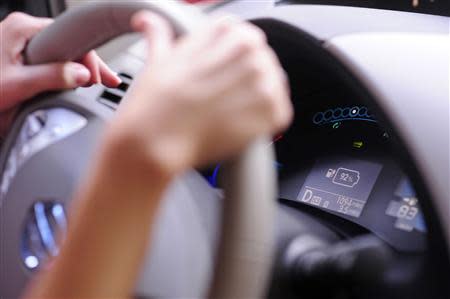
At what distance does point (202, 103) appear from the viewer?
1.40 ft

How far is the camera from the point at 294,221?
2.59ft

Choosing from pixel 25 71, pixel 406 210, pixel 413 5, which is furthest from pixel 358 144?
pixel 25 71

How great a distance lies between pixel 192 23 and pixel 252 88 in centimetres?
10

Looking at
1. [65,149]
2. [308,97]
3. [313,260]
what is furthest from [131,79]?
[313,260]

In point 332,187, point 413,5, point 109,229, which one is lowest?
point 332,187

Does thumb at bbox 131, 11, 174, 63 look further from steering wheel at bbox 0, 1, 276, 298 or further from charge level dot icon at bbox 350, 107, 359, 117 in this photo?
charge level dot icon at bbox 350, 107, 359, 117

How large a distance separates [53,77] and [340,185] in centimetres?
37

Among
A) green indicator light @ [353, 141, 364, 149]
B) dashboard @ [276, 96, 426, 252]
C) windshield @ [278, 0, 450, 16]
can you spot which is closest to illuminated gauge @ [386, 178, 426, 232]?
dashboard @ [276, 96, 426, 252]

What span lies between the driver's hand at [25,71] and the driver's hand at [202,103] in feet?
0.93

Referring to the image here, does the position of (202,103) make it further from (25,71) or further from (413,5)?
(413,5)

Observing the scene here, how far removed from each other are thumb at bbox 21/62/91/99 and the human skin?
277mm

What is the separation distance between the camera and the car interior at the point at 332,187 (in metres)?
0.65

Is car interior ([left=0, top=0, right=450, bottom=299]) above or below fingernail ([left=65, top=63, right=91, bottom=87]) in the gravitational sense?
below

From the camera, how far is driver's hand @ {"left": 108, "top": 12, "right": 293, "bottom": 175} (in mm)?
418
